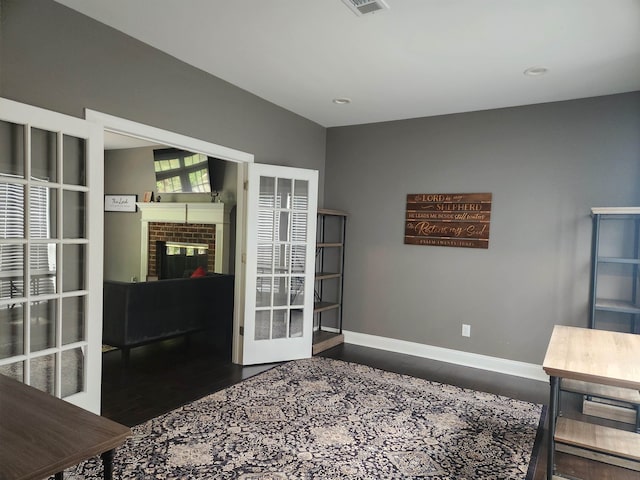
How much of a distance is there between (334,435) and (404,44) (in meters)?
2.64

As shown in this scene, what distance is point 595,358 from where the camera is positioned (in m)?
2.08

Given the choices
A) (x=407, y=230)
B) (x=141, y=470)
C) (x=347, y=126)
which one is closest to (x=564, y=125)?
(x=407, y=230)

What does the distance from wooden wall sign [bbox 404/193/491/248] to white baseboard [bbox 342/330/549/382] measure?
113cm

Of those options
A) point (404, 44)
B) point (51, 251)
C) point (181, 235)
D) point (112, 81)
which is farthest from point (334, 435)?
point (181, 235)

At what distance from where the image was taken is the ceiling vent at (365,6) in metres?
2.26

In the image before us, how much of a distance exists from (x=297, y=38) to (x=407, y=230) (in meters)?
2.50

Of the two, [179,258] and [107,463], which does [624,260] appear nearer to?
[107,463]

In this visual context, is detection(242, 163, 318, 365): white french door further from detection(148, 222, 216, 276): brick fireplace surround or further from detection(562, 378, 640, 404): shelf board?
detection(562, 378, 640, 404): shelf board

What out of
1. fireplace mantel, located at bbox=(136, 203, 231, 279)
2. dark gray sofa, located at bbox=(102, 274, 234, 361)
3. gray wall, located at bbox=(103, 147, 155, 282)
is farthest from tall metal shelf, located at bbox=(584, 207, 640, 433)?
gray wall, located at bbox=(103, 147, 155, 282)

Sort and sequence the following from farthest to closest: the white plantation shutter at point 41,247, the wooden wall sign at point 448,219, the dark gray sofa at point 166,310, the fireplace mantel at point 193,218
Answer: the fireplace mantel at point 193,218 < the wooden wall sign at point 448,219 < the dark gray sofa at point 166,310 < the white plantation shutter at point 41,247

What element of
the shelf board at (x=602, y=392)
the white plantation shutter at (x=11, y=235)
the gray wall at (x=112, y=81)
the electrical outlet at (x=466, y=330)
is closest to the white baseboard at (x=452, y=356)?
the electrical outlet at (x=466, y=330)

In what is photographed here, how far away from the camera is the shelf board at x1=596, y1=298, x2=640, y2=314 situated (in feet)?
10.3

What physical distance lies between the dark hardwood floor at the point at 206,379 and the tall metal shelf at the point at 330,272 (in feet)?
1.31

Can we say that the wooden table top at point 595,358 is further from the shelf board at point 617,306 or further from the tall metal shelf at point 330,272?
the tall metal shelf at point 330,272
